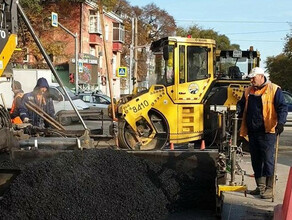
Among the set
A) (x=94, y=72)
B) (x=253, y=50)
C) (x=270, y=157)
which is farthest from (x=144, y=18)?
(x=270, y=157)

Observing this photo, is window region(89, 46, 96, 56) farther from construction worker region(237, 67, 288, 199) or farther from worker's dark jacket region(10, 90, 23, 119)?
construction worker region(237, 67, 288, 199)

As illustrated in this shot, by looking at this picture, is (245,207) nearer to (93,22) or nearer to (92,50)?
(93,22)

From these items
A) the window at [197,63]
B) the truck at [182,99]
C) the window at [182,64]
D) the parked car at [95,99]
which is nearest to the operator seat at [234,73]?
the truck at [182,99]

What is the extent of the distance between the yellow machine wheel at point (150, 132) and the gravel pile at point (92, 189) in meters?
4.94

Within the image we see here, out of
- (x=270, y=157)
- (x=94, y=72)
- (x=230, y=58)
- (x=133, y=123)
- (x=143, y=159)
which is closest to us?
(x=143, y=159)

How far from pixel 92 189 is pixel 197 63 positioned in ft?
21.7

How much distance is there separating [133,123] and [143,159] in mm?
4898

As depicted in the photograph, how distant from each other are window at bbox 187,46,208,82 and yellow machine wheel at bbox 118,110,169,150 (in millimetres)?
1189

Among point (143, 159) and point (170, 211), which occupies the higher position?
point (143, 159)

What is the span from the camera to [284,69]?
57.2 meters

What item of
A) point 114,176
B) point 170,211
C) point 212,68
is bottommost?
point 170,211

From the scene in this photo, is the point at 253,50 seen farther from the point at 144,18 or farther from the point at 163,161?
the point at 144,18

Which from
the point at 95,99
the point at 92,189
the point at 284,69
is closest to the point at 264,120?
the point at 92,189

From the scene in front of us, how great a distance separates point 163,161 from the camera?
5.80m
